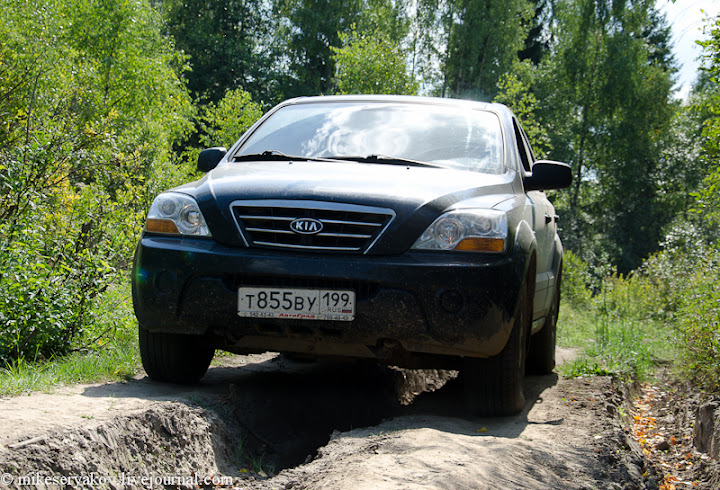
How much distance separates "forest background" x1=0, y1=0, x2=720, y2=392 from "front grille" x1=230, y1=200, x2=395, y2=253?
1.65 metres

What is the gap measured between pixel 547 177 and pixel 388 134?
106 centimetres

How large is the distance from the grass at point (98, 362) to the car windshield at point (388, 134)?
166 centimetres

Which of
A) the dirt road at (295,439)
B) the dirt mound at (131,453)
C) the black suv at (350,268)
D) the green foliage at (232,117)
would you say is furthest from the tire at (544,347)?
the green foliage at (232,117)

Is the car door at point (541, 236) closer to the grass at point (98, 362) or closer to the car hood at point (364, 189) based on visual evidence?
the car hood at point (364, 189)

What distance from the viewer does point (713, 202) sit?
7.44 metres

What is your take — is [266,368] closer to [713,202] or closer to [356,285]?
[356,285]

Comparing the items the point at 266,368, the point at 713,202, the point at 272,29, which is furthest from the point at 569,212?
the point at 266,368

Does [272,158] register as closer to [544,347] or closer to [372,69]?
[544,347]

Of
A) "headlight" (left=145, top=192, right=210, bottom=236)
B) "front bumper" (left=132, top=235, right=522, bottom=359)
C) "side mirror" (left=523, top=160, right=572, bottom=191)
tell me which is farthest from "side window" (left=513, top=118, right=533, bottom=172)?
"headlight" (left=145, top=192, right=210, bottom=236)

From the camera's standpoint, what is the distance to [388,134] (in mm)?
4824

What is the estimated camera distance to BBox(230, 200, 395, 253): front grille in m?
3.78

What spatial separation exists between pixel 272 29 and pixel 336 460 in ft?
143

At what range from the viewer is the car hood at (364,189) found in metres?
3.79

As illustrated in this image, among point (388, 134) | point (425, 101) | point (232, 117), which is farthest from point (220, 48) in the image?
Answer: point (388, 134)
